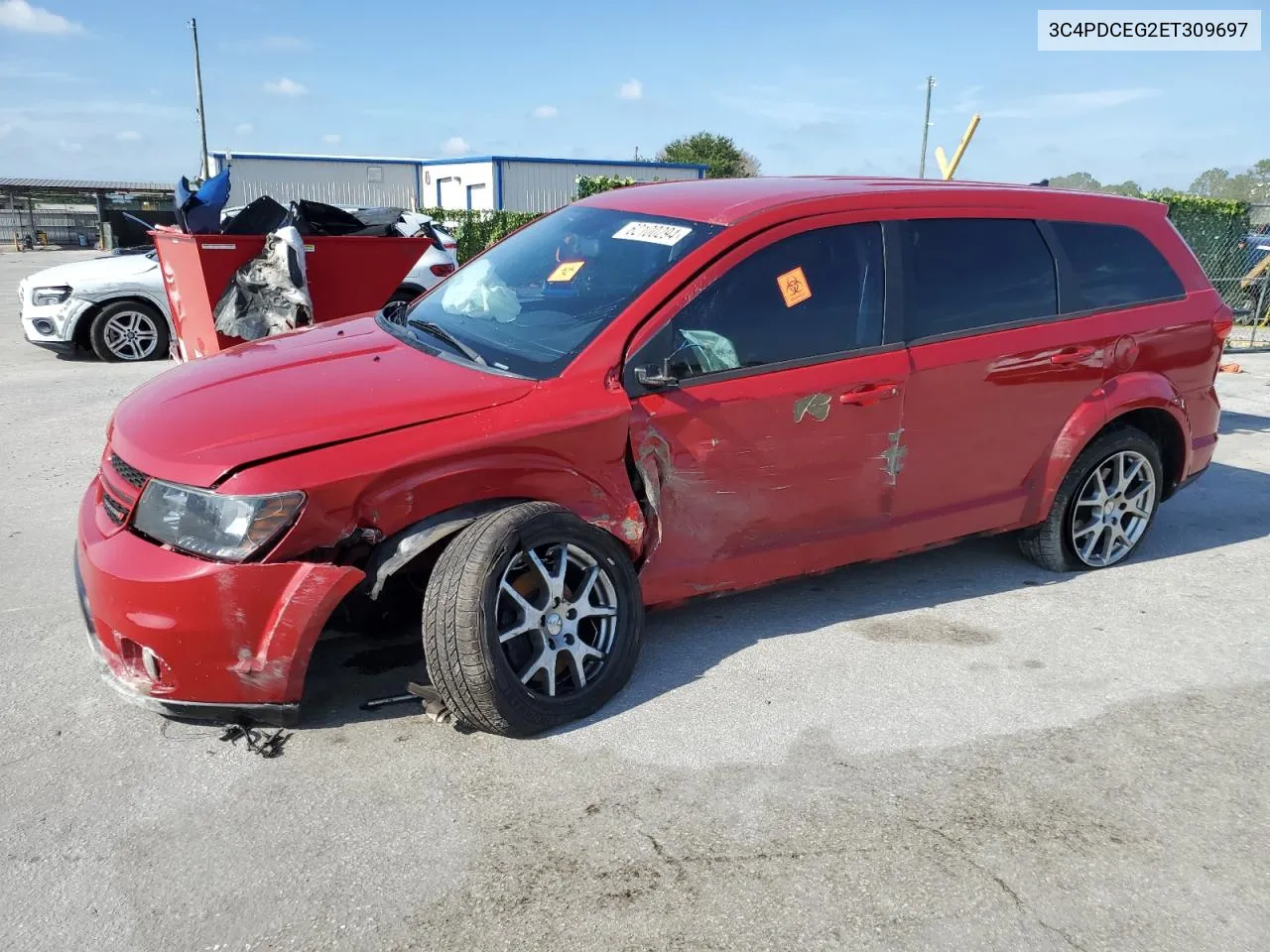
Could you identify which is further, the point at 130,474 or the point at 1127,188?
the point at 1127,188

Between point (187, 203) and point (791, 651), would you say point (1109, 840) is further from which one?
point (187, 203)

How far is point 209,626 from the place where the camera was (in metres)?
2.92

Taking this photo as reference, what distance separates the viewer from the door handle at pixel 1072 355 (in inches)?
177

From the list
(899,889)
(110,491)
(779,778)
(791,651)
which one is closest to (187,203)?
(110,491)

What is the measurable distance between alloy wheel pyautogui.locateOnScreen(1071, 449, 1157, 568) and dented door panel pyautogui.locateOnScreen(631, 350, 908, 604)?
1.36 m

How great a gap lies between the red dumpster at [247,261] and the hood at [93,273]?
271 centimetres

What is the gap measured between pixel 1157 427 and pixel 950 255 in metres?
1.66

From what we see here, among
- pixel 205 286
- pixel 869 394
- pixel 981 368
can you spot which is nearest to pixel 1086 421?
Answer: pixel 981 368

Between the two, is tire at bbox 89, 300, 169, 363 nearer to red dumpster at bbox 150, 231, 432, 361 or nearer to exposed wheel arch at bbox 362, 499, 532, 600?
red dumpster at bbox 150, 231, 432, 361

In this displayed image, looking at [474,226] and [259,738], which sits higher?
[474,226]

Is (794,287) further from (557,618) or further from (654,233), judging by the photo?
(557,618)

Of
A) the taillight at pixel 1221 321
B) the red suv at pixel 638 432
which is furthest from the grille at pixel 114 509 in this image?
the taillight at pixel 1221 321

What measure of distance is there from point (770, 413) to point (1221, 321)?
9.32ft

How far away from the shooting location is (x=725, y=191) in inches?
168
